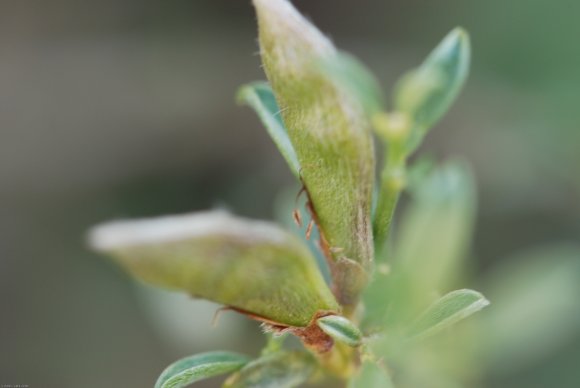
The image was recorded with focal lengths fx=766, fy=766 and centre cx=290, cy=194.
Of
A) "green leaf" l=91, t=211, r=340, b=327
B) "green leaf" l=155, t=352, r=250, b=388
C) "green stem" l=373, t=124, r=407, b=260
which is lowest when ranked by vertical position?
"green leaf" l=155, t=352, r=250, b=388

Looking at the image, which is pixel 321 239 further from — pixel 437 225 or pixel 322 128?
pixel 437 225

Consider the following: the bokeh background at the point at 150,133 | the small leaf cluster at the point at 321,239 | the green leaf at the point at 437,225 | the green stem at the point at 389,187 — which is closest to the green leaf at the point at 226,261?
the small leaf cluster at the point at 321,239

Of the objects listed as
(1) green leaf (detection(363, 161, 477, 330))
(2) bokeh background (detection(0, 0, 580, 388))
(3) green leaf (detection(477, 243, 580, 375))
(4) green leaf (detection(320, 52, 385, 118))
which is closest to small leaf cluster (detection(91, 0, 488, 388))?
(4) green leaf (detection(320, 52, 385, 118))

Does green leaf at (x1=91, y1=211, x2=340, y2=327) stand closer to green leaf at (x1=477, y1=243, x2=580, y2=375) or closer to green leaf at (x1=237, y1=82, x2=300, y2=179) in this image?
green leaf at (x1=237, y1=82, x2=300, y2=179)

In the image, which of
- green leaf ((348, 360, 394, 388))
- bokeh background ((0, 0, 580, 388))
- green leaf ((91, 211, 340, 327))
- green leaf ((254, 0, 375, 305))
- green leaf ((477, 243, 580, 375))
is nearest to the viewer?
green leaf ((91, 211, 340, 327))

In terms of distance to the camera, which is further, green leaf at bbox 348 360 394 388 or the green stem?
green leaf at bbox 348 360 394 388

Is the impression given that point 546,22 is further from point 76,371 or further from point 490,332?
point 76,371

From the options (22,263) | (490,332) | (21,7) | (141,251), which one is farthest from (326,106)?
(21,7)
